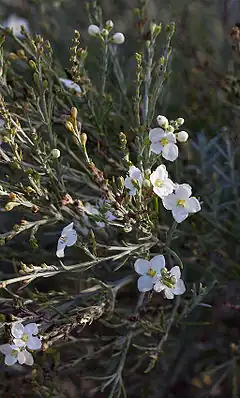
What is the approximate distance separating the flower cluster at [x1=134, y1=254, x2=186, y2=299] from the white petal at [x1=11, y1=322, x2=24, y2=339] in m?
0.31

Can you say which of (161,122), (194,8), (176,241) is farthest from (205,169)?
(194,8)

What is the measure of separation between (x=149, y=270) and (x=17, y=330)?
361mm

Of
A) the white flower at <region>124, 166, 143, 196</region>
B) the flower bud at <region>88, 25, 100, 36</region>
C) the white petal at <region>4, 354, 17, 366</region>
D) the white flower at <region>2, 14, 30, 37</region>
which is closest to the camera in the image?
the white flower at <region>124, 166, 143, 196</region>

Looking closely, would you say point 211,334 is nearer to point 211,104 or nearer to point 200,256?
point 200,256

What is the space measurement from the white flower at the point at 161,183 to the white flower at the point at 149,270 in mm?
184

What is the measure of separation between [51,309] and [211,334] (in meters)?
0.91

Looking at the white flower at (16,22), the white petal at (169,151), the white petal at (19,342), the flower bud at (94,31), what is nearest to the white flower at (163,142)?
the white petal at (169,151)

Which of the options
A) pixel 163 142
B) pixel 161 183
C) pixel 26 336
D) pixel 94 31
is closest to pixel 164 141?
pixel 163 142

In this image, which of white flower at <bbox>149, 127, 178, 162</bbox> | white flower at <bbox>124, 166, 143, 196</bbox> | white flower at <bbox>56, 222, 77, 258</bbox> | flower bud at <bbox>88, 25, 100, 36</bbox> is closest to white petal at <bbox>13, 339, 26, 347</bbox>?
white flower at <bbox>56, 222, 77, 258</bbox>

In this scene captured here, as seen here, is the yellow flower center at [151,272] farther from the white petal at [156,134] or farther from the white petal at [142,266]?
the white petal at [156,134]

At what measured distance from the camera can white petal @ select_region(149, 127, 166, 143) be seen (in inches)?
50.7

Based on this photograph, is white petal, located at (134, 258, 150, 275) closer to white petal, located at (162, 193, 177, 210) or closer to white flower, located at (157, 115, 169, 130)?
white petal, located at (162, 193, 177, 210)

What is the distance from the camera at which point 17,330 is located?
1.33m

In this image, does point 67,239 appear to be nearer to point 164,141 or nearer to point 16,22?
point 164,141
